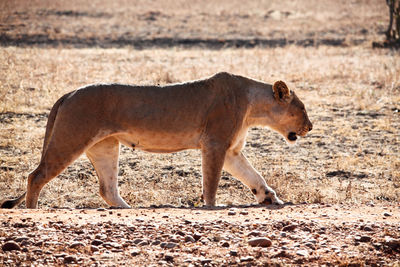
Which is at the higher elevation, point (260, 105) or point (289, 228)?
point (260, 105)

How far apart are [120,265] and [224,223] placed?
1.31 metres

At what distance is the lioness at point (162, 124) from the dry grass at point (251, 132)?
0.76m

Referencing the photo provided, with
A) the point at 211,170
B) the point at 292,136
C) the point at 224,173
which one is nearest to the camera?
the point at 211,170

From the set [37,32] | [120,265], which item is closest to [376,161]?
[120,265]

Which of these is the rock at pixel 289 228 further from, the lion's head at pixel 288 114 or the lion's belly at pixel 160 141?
the lion's head at pixel 288 114

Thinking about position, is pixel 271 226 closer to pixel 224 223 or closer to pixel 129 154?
pixel 224 223

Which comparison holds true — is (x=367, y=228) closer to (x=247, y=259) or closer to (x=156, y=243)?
(x=247, y=259)

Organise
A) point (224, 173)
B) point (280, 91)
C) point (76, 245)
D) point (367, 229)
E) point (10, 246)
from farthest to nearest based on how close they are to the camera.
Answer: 1. point (224, 173)
2. point (280, 91)
3. point (367, 229)
4. point (76, 245)
5. point (10, 246)

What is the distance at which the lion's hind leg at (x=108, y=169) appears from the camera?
7492 millimetres

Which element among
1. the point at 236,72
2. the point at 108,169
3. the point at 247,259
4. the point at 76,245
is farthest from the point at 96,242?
the point at 236,72

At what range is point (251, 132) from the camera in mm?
11086

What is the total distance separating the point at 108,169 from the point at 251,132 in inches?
160

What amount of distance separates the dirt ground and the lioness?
470 millimetres

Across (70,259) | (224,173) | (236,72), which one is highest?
(236,72)
